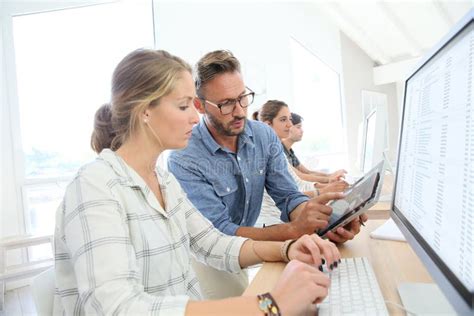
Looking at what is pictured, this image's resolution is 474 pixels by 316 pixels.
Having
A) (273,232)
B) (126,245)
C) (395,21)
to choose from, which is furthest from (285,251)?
(395,21)

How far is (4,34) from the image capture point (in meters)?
3.32

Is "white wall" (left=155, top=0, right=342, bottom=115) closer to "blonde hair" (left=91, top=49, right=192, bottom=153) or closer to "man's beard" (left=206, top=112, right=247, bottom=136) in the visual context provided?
"man's beard" (left=206, top=112, right=247, bottom=136)

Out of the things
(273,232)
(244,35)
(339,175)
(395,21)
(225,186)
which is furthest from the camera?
(395,21)

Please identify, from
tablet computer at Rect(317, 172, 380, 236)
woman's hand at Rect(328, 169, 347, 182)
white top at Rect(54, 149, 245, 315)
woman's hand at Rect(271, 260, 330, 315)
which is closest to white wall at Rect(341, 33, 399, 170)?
woman's hand at Rect(328, 169, 347, 182)

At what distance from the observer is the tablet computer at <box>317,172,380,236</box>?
807 millimetres

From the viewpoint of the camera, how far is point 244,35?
13.8 feet

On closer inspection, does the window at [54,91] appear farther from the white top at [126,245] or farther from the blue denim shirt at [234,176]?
the white top at [126,245]

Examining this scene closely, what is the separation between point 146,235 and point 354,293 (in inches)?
17.2

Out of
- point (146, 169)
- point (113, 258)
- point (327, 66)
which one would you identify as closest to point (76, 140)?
point (146, 169)

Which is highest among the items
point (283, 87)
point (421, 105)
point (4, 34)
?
point (4, 34)

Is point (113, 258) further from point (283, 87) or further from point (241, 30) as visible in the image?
point (283, 87)

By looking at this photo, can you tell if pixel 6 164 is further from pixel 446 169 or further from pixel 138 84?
pixel 446 169

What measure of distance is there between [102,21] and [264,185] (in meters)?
2.81

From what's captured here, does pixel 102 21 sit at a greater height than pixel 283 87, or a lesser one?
greater
